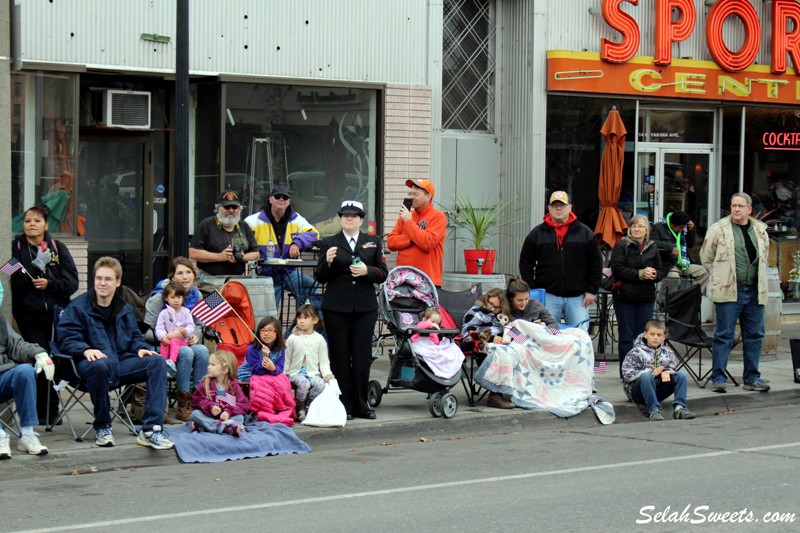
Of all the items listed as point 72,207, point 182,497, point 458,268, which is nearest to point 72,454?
point 182,497

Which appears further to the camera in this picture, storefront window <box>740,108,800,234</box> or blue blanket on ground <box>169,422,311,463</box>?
storefront window <box>740,108,800,234</box>

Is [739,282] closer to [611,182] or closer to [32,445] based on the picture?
[611,182]

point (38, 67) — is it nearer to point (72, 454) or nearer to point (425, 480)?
point (72, 454)

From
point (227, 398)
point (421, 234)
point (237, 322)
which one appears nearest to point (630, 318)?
point (421, 234)

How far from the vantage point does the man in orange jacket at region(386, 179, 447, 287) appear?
12734 mm

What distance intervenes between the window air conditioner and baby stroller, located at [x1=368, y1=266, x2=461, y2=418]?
16.4 ft

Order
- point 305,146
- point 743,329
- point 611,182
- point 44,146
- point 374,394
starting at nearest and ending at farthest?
point 374,394
point 743,329
point 44,146
point 305,146
point 611,182

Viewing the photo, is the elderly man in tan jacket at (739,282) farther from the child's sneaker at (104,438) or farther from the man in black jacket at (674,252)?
the child's sneaker at (104,438)

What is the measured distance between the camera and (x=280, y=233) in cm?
→ 1332

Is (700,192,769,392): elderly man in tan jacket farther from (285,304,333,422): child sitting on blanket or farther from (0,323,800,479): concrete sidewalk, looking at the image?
(285,304,333,422): child sitting on blanket

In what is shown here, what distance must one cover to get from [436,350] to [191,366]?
226 centimetres

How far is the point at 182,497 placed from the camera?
325 inches

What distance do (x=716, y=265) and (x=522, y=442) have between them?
373 centimetres

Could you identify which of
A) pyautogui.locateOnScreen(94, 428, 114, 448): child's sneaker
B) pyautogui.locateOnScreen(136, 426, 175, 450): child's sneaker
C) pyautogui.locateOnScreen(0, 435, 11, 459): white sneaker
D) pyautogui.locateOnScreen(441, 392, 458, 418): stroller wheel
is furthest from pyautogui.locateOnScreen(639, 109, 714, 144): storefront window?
pyautogui.locateOnScreen(0, 435, 11, 459): white sneaker
